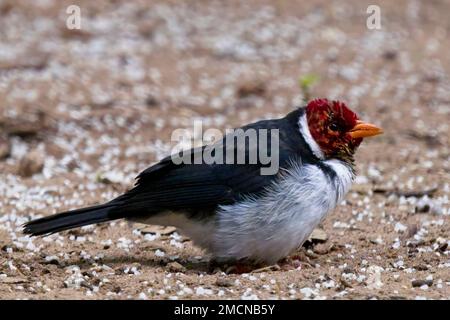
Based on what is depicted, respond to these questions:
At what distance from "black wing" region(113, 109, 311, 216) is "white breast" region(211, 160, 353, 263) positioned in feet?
0.23

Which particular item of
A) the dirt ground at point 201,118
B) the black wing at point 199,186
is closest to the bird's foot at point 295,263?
the dirt ground at point 201,118

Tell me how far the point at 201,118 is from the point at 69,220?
3.65 m

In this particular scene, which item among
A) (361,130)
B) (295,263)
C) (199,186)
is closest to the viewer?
(199,186)

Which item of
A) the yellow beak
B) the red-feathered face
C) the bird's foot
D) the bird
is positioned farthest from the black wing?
the bird's foot

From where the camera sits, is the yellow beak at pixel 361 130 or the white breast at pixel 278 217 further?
the yellow beak at pixel 361 130

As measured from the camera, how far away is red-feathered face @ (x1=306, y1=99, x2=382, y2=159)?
17.0 feet

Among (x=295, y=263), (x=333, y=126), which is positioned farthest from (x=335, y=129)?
(x=295, y=263)

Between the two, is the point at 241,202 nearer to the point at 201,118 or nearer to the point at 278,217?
the point at 278,217

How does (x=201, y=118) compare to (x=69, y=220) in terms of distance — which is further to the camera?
(x=201, y=118)

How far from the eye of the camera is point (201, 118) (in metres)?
8.52

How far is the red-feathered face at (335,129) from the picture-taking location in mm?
5172

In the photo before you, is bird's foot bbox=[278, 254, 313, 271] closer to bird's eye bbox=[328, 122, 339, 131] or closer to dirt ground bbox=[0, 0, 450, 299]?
dirt ground bbox=[0, 0, 450, 299]

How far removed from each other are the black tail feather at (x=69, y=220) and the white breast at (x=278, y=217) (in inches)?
25.5

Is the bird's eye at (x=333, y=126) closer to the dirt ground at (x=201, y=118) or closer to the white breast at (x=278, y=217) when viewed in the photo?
the white breast at (x=278, y=217)
